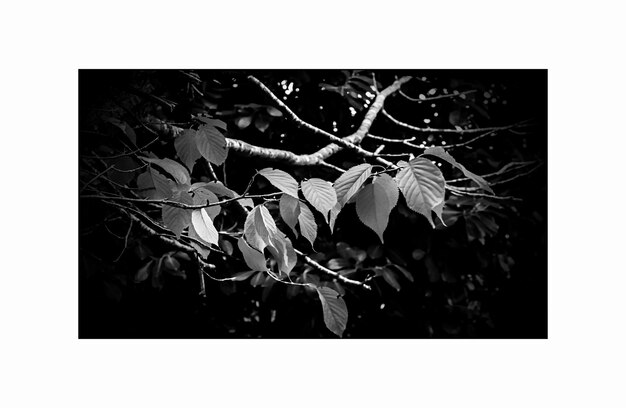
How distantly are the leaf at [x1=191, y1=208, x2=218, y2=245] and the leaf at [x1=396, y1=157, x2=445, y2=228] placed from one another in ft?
0.81

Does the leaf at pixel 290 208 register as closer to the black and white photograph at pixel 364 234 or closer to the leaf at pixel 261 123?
the black and white photograph at pixel 364 234

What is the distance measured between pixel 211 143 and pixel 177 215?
0.15m

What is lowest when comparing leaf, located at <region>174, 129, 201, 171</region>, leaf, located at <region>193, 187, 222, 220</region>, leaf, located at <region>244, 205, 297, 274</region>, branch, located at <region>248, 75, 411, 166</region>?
leaf, located at <region>244, 205, 297, 274</region>

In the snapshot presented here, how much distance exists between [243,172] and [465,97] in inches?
26.4

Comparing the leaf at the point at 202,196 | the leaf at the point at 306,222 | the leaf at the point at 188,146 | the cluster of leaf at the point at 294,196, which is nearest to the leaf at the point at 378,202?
the cluster of leaf at the point at 294,196

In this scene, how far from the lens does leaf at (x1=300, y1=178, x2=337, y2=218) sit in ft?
1.57

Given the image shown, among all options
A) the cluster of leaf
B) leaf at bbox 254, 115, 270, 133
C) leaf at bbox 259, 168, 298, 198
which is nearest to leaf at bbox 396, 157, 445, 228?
the cluster of leaf

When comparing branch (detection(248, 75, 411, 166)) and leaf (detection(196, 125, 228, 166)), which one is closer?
leaf (detection(196, 125, 228, 166))

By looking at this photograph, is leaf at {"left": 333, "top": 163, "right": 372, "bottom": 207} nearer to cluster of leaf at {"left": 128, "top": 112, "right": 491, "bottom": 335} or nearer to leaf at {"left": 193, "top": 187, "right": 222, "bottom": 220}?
cluster of leaf at {"left": 128, "top": 112, "right": 491, "bottom": 335}

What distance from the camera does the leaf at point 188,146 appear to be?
69 centimetres

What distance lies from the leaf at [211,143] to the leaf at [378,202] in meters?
0.30

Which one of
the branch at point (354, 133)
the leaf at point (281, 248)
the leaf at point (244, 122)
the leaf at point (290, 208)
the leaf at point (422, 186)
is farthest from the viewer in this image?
the leaf at point (244, 122)

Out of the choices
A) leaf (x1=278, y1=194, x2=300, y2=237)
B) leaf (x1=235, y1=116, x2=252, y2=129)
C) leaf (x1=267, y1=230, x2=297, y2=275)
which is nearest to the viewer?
leaf (x1=278, y1=194, x2=300, y2=237)

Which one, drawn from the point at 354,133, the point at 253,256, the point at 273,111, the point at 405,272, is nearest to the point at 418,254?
the point at 405,272
